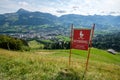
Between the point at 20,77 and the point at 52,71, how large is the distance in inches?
72.9

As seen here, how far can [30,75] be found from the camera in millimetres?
10164

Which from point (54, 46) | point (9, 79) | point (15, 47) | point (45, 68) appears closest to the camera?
point (9, 79)

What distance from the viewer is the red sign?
11134 mm

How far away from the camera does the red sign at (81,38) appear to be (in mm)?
11134

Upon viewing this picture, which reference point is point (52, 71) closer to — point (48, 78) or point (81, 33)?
point (48, 78)

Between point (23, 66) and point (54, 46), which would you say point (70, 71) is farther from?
point (54, 46)

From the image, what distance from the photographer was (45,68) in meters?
11.5

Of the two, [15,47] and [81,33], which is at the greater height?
[81,33]

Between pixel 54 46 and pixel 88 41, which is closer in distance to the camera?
pixel 88 41

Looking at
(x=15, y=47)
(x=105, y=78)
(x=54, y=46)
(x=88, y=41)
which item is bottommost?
(x=54, y=46)

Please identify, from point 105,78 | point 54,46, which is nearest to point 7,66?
point 105,78

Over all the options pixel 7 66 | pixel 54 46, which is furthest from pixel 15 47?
pixel 54 46

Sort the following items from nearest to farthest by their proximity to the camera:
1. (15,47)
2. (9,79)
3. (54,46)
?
(9,79) → (15,47) → (54,46)

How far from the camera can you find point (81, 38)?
11.4 metres
